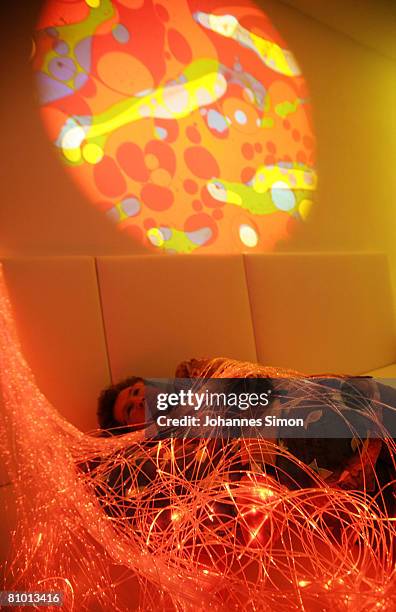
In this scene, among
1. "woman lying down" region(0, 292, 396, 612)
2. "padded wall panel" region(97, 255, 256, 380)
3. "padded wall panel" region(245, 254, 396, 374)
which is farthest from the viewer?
"padded wall panel" region(245, 254, 396, 374)

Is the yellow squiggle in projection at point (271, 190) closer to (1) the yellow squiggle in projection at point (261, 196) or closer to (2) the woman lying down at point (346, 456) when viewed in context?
(1) the yellow squiggle in projection at point (261, 196)

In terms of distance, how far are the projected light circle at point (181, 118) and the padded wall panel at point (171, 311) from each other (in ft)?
0.52

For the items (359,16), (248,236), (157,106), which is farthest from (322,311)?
(359,16)

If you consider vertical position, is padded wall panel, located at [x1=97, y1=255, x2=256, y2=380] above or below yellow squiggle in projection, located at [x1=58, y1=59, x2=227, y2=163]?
below

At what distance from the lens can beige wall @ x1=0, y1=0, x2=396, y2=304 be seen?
195 centimetres

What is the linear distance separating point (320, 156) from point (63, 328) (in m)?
1.91

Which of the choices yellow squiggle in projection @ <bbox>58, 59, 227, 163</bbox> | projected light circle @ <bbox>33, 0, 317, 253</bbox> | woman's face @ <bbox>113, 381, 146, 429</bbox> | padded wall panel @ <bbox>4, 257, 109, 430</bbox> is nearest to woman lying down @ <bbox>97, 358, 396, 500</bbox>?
woman's face @ <bbox>113, 381, 146, 429</bbox>

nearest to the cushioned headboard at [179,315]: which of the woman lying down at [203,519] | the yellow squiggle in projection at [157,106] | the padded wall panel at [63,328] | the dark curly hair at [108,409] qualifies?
the padded wall panel at [63,328]

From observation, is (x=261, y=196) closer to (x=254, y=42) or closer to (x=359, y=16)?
(x=254, y=42)

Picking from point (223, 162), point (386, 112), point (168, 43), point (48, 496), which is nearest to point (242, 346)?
point (223, 162)

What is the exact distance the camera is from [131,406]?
1.79m

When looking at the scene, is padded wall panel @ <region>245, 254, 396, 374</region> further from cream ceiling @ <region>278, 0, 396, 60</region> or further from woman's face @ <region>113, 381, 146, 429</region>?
cream ceiling @ <region>278, 0, 396, 60</region>

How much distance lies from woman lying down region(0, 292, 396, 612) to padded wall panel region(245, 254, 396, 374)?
967 millimetres

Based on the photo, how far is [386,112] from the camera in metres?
3.60
